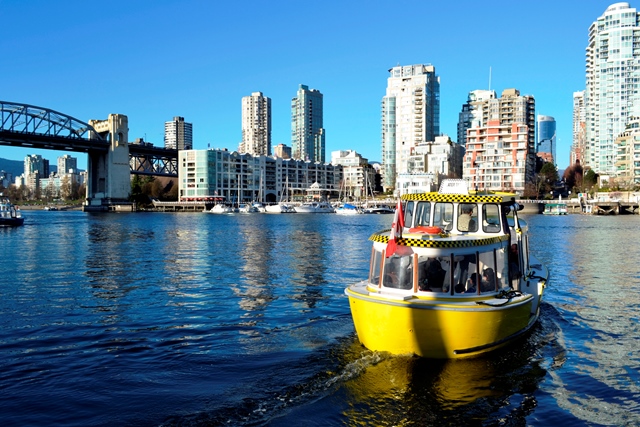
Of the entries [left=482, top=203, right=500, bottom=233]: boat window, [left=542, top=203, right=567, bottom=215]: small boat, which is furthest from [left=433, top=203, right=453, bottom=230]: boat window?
[left=542, top=203, right=567, bottom=215]: small boat

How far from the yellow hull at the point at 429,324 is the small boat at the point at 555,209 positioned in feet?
371

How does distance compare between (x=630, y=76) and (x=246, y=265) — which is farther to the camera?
(x=630, y=76)

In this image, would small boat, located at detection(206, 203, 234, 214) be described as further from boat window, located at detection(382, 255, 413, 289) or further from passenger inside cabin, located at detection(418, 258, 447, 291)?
passenger inside cabin, located at detection(418, 258, 447, 291)

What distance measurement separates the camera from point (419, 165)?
172 metres

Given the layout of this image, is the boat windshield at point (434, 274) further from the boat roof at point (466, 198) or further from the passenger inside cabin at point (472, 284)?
the boat roof at point (466, 198)

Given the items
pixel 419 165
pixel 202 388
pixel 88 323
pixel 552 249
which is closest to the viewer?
pixel 202 388

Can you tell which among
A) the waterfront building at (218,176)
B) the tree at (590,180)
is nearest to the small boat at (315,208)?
the waterfront building at (218,176)

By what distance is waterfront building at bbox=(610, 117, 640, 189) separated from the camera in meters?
122

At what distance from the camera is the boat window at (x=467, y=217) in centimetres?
1438

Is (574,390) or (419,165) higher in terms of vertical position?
(419,165)

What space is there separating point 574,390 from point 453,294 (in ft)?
10.2

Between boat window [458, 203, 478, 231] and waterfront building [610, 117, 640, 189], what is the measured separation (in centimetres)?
12367

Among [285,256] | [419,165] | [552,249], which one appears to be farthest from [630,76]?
[285,256]

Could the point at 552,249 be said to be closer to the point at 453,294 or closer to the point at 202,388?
the point at 453,294
